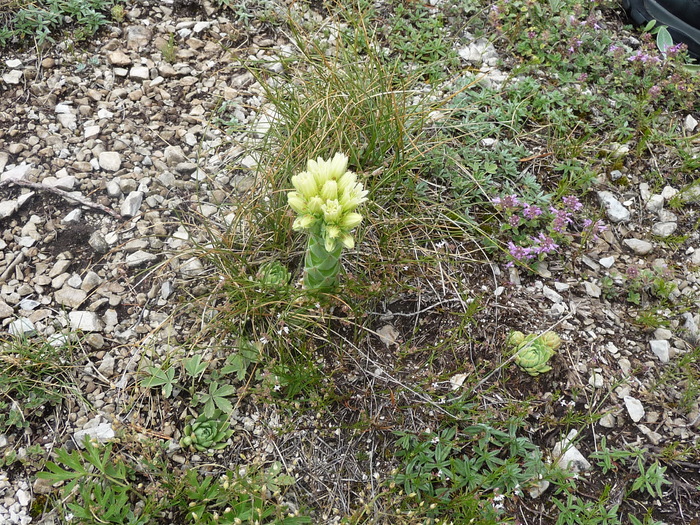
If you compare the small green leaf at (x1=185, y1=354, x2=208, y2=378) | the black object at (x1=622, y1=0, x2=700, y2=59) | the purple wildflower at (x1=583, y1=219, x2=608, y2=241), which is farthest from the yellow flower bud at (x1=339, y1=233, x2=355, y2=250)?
the black object at (x1=622, y1=0, x2=700, y2=59)

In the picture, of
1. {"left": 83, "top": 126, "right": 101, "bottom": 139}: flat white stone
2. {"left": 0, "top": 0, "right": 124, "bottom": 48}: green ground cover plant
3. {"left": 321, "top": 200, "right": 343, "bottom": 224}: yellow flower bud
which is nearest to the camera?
{"left": 321, "top": 200, "right": 343, "bottom": 224}: yellow flower bud

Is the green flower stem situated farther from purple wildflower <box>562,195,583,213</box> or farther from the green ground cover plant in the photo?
the green ground cover plant

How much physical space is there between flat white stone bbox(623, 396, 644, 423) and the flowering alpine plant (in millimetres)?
781

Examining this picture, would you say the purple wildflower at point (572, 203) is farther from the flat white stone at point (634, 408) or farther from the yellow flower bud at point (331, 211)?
the yellow flower bud at point (331, 211)

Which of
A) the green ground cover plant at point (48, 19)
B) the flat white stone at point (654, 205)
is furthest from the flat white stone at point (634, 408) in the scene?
the green ground cover plant at point (48, 19)

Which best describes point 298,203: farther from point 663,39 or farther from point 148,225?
point 663,39

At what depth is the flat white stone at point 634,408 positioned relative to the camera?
8.68 feet

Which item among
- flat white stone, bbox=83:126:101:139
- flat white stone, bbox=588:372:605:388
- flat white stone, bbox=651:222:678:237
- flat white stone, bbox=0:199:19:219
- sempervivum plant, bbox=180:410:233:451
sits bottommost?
sempervivum plant, bbox=180:410:233:451

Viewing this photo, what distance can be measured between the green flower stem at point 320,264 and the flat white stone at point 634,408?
146 cm

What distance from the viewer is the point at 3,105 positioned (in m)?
3.33

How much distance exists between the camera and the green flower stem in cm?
230

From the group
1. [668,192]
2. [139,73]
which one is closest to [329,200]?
[139,73]

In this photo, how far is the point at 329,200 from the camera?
83.3 inches

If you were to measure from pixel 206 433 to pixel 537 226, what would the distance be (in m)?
1.97
